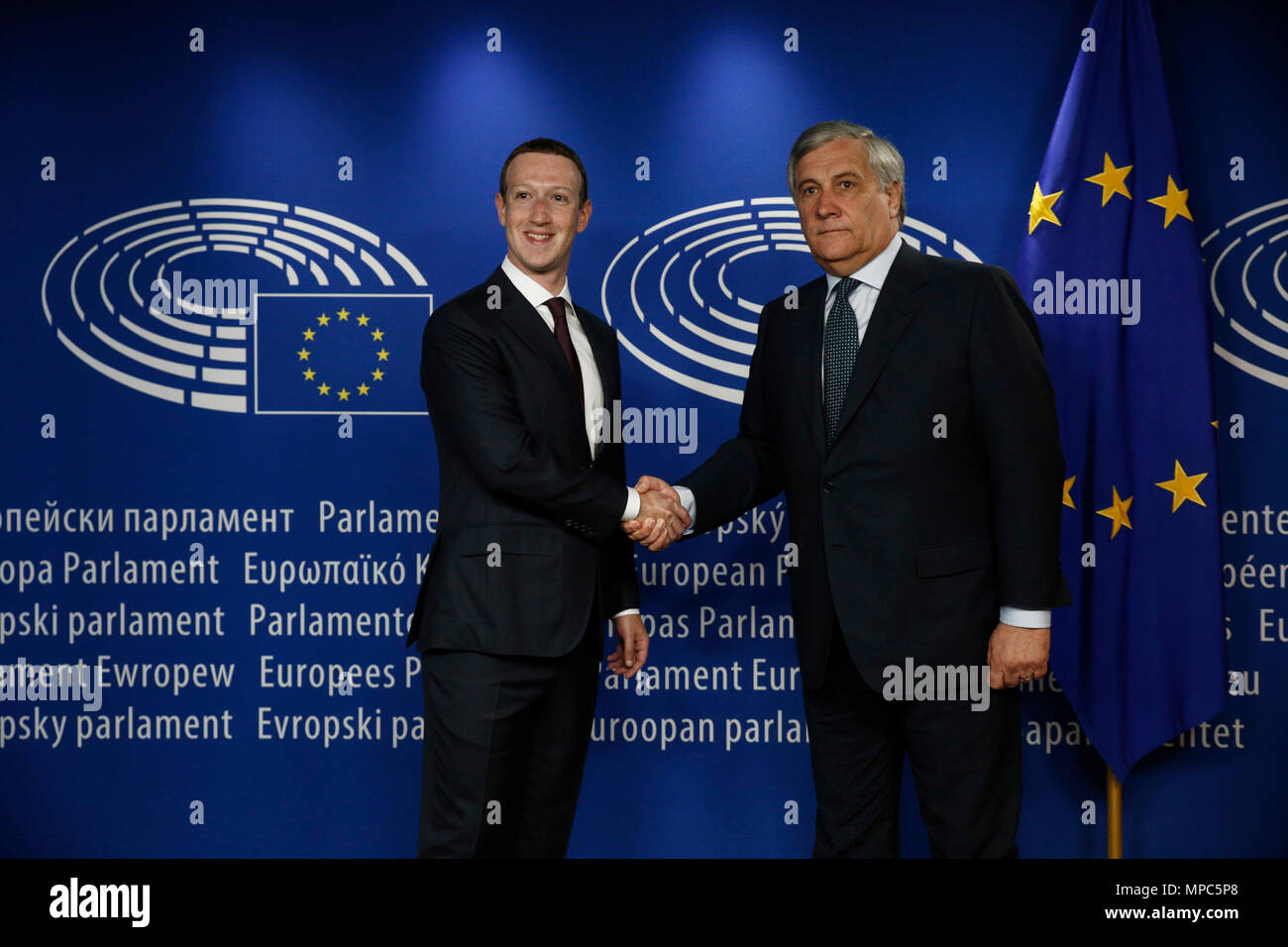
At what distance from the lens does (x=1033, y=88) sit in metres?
3.43

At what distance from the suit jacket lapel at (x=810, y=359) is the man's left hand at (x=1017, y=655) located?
60cm

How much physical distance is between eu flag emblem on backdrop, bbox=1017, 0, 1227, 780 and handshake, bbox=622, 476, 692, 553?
128 centimetres

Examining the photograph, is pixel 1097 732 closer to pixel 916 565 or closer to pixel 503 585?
pixel 916 565

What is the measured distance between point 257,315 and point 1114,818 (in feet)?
10.8

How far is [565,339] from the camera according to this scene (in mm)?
2650

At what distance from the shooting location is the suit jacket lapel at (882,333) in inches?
94.0

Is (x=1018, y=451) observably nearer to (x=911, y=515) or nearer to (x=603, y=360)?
(x=911, y=515)

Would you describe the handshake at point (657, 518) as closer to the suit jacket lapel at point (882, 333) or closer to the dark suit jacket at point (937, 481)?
the dark suit jacket at point (937, 481)

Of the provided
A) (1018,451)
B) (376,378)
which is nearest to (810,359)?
(1018,451)

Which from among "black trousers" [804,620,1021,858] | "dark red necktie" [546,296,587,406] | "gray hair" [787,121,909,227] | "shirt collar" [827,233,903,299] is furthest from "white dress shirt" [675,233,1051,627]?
"dark red necktie" [546,296,587,406]

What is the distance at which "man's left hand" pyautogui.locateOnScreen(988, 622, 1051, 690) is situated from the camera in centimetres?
229

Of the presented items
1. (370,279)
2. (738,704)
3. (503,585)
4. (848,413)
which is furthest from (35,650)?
(848,413)

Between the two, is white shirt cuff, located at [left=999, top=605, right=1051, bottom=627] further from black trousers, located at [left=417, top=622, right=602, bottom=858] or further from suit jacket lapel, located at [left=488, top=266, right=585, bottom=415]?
suit jacket lapel, located at [left=488, top=266, right=585, bottom=415]
